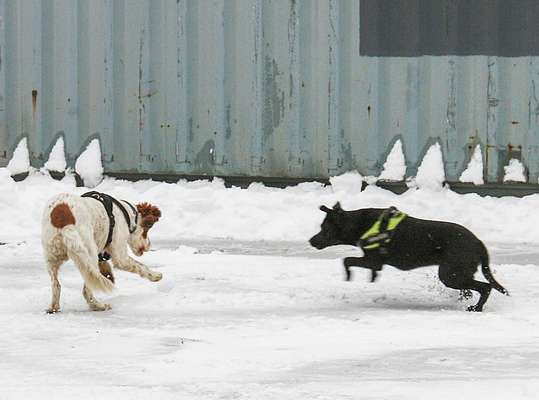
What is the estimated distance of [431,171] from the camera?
11898mm

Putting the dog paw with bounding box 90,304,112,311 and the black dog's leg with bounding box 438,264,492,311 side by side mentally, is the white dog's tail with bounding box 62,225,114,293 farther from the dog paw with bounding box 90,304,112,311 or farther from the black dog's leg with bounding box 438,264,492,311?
the black dog's leg with bounding box 438,264,492,311

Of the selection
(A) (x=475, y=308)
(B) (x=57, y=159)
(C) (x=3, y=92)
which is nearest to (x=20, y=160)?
(B) (x=57, y=159)

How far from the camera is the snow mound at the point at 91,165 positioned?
42.4ft

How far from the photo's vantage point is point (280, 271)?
8.59 m

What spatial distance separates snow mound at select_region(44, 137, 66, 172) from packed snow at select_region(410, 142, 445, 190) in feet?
14.4

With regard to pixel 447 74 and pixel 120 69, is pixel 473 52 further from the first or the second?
pixel 120 69

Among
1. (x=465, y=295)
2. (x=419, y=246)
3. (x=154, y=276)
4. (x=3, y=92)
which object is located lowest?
(x=465, y=295)

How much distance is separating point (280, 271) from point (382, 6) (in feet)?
15.2

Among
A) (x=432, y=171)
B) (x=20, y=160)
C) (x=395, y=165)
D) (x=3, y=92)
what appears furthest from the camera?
(x=3, y=92)

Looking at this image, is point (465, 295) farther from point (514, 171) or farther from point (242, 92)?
point (242, 92)

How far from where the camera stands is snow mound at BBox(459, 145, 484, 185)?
11.8 meters

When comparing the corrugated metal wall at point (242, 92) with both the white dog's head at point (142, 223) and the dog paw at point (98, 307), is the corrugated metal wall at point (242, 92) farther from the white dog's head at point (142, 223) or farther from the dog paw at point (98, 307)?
the dog paw at point (98, 307)

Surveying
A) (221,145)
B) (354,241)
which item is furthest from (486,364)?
(221,145)

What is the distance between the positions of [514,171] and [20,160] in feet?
20.0
